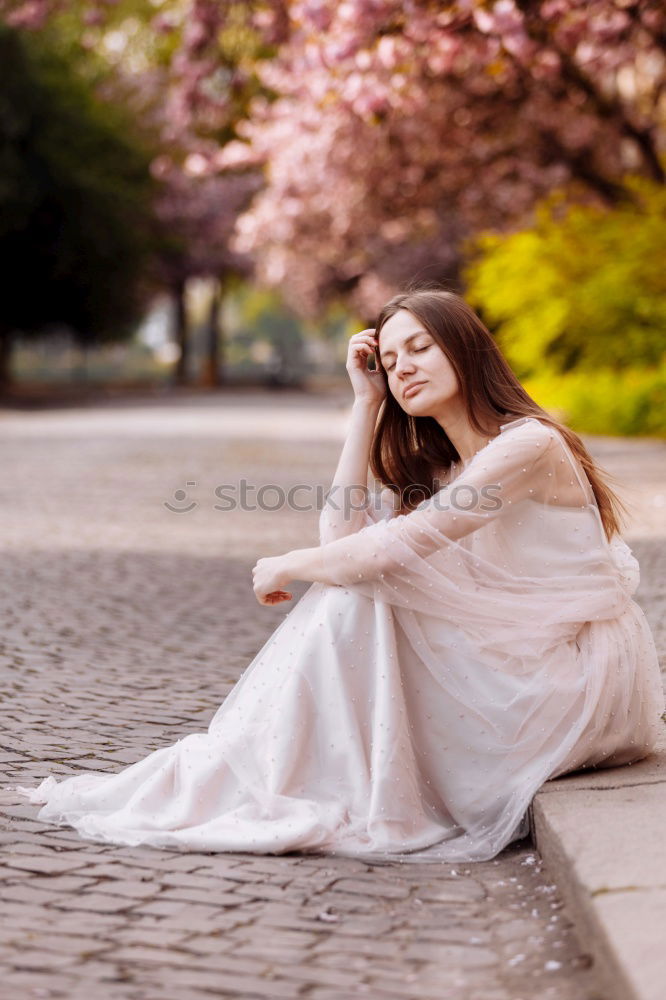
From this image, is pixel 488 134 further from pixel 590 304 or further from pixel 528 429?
pixel 528 429

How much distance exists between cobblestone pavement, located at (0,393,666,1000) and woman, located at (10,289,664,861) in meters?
0.11

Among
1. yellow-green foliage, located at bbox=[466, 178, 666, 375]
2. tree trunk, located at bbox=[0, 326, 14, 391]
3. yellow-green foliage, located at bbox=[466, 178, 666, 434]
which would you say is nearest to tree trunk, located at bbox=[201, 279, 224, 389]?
tree trunk, located at bbox=[0, 326, 14, 391]

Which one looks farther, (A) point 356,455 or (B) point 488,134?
(B) point 488,134

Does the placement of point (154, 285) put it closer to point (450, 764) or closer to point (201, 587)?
point (201, 587)

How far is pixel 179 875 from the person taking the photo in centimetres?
343

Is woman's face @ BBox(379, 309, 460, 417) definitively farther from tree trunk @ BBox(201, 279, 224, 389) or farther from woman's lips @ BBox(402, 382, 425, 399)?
tree trunk @ BBox(201, 279, 224, 389)

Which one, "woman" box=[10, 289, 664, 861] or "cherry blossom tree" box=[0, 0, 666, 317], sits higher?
"cherry blossom tree" box=[0, 0, 666, 317]

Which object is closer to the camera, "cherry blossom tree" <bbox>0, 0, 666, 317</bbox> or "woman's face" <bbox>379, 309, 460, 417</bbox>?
"woman's face" <bbox>379, 309, 460, 417</bbox>

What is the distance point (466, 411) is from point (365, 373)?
0.40m

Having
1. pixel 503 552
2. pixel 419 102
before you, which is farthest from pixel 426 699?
pixel 419 102

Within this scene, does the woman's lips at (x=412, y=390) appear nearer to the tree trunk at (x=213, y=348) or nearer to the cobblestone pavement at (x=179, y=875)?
the cobblestone pavement at (x=179, y=875)

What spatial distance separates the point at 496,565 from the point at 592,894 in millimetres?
1204

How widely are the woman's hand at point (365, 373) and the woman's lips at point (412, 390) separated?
0.25 metres

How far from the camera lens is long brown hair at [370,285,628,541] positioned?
161 inches
